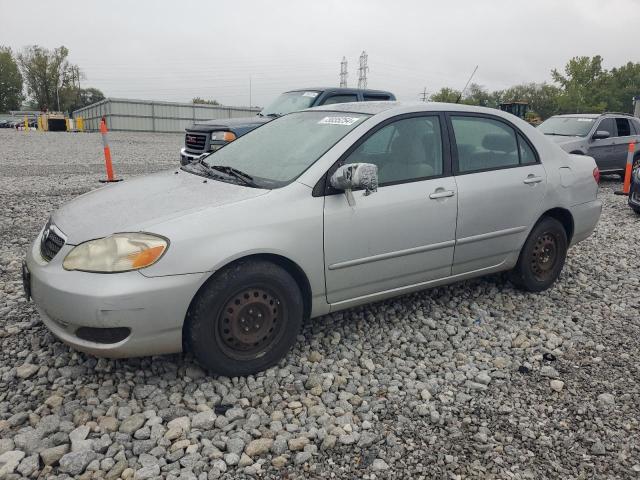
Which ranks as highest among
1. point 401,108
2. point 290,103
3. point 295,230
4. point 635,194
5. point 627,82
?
point 627,82

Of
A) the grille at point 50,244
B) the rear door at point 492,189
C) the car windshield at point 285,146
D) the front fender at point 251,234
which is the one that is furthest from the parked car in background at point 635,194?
the grille at point 50,244

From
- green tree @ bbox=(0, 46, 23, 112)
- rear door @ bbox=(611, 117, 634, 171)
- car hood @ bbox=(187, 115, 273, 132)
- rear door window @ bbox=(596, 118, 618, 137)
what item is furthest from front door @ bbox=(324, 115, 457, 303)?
green tree @ bbox=(0, 46, 23, 112)

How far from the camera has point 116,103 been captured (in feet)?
114

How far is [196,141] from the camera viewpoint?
923 centimetres

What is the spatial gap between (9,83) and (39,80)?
200 inches

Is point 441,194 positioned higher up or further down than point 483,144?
further down

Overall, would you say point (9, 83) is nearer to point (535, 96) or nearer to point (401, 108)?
point (535, 96)

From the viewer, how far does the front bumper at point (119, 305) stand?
8.63 ft

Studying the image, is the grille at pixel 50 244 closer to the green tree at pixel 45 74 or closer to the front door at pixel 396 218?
the front door at pixel 396 218

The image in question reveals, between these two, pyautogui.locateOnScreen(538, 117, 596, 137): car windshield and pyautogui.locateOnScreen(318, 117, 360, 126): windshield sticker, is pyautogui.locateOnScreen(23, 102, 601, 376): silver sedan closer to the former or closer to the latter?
pyautogui.locateOnScreen(318, 117, 360, 126): windshield sticker

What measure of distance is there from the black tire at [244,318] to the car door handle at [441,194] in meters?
1.19

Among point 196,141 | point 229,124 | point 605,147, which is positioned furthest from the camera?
point 605,147

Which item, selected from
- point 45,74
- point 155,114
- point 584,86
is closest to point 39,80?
point 45,74

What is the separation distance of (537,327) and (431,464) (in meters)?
1.92
